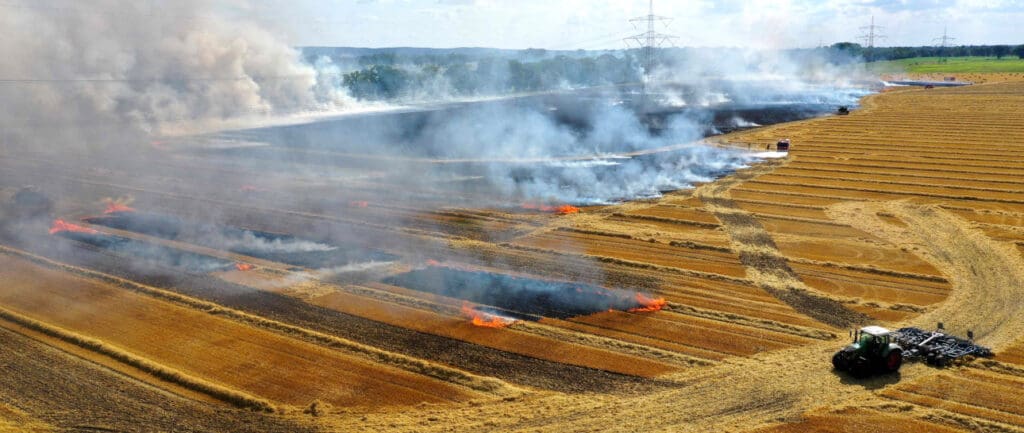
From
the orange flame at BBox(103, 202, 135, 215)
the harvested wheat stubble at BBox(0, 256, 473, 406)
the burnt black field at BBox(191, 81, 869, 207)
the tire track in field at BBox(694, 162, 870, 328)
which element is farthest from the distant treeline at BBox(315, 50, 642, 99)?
the harvested wheat stubble at BBox(0, 256, 473, 406)

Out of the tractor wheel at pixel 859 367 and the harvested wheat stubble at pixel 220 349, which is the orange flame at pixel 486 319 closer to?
the harvested wheat stubble at pixel 220 349

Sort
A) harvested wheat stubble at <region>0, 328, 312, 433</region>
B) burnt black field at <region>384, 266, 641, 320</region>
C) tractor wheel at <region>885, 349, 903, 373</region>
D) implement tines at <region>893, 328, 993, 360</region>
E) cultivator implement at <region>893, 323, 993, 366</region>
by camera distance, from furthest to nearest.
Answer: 1. burnt black field at <region>384, 266, 641, 320</region>
2. implement tines at <region>893, 328, 993, 360</region>
3. cultivator implement at <region>893, 323, 993, 366</region>
4. tractor wheel at <region>885, 349, 903, 373</region>
5. harvested wheat stubble at <region>0, 328, 312, 433</region>

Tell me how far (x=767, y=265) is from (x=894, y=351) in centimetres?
1167

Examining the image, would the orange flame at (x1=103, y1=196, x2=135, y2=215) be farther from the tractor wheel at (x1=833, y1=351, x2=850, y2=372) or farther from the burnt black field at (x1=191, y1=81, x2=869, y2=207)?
the tractor wheel at (x1=833, y1=351, x2=850, y2=372)

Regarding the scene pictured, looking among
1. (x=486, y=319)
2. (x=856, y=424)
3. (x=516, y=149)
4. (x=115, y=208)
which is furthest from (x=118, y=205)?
(x=856, y=424)

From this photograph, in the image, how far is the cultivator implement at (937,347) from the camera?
2283cm

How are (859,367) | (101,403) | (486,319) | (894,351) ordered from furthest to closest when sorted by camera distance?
(486,319), (894,351), (859,367), (101,403)

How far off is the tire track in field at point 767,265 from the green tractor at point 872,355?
4196 mm

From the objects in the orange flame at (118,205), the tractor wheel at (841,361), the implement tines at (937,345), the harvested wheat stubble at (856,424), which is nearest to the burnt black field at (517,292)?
the tractor wheel at (841,361)

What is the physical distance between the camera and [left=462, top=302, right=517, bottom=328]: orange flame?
26.2m

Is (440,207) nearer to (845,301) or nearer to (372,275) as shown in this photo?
(372,275)

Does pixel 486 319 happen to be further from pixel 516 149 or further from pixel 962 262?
pixel 516 149

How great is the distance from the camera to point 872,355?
2191cm

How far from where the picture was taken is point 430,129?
85.7 m
